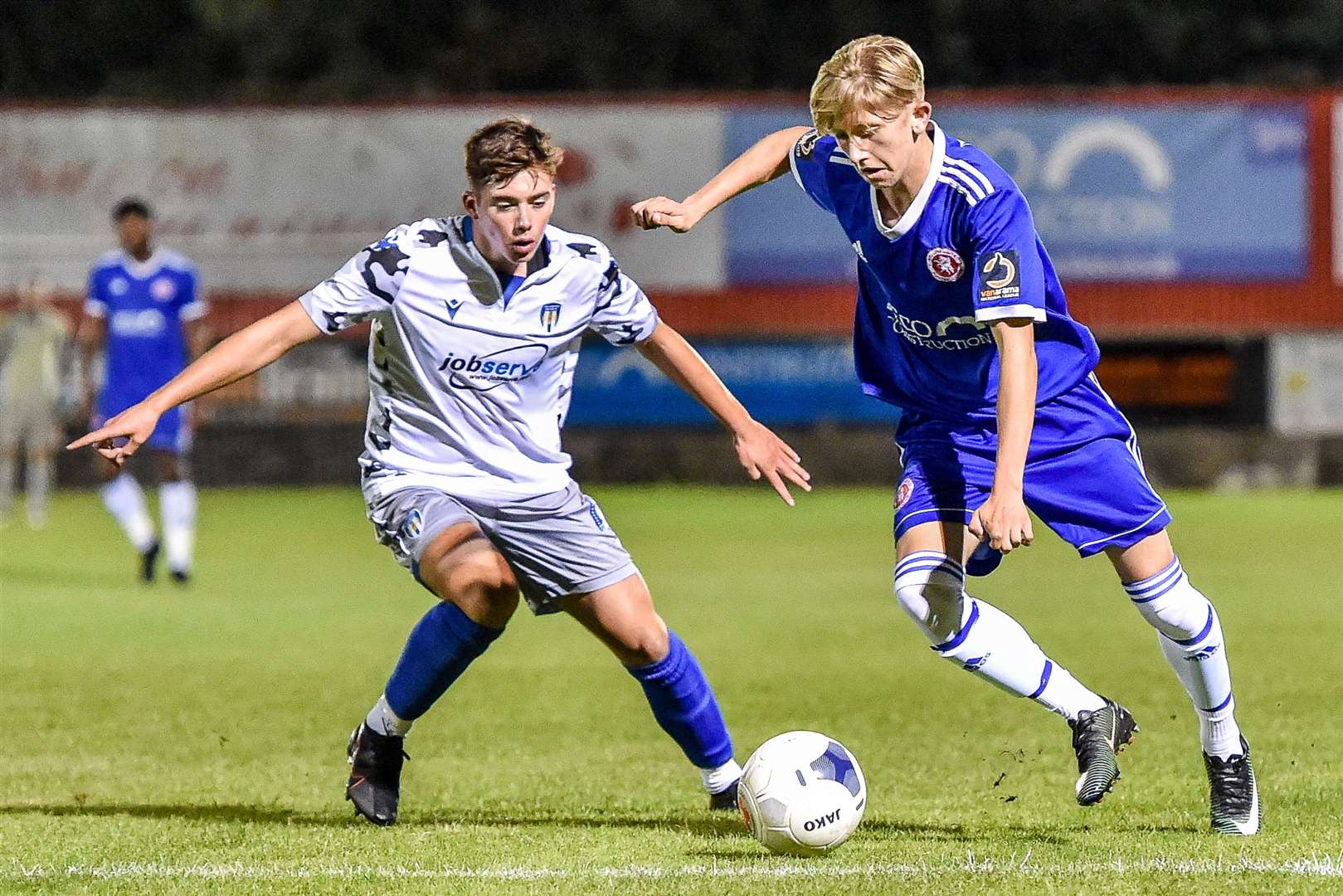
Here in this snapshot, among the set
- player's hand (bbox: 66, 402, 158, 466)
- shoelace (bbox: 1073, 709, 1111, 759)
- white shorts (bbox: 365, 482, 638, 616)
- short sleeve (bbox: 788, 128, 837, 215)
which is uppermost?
short sleeve (bbox: 788, 128, 837, 215)

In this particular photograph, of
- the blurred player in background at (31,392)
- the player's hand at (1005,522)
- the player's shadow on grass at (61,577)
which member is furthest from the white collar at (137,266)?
the player's hand at (1005,522)

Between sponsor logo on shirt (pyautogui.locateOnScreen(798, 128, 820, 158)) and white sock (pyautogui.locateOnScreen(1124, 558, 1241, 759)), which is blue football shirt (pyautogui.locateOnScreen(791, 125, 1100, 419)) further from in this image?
white sock (pyautogui.locateOnScreen(1124, 558, 1241, 759))

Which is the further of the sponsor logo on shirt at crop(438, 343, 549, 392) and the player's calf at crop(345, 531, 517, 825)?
the sponsor logo on shirt at crop(438, 343, 549, 392)

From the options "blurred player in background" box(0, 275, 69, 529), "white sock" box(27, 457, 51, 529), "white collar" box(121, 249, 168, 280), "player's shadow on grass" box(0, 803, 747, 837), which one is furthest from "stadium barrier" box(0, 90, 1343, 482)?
"player's shadow on grass" box(0, 803, 747, 837)

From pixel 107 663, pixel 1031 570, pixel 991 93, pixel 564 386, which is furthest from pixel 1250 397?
pixel 564 386

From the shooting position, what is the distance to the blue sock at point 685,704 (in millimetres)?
5551

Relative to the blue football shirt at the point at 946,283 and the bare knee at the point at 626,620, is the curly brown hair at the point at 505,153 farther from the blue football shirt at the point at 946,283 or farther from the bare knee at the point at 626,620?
the bare knee at the point at 626,620

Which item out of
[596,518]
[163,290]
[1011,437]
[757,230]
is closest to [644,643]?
[596,518]

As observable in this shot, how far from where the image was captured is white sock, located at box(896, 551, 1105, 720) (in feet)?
16.9

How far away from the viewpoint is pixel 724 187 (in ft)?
17.6

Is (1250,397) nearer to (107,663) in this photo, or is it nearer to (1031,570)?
(1031,570)

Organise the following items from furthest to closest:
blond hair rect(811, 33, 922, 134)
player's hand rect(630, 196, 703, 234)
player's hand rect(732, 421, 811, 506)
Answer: player's hand rect(732, 421, 811, 506) → player's hand rect(630, 196, 703, 234) → blond hair rect(811, 33, 922, 134)

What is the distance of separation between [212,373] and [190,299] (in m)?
8.00

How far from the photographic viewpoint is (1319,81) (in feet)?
89.0
